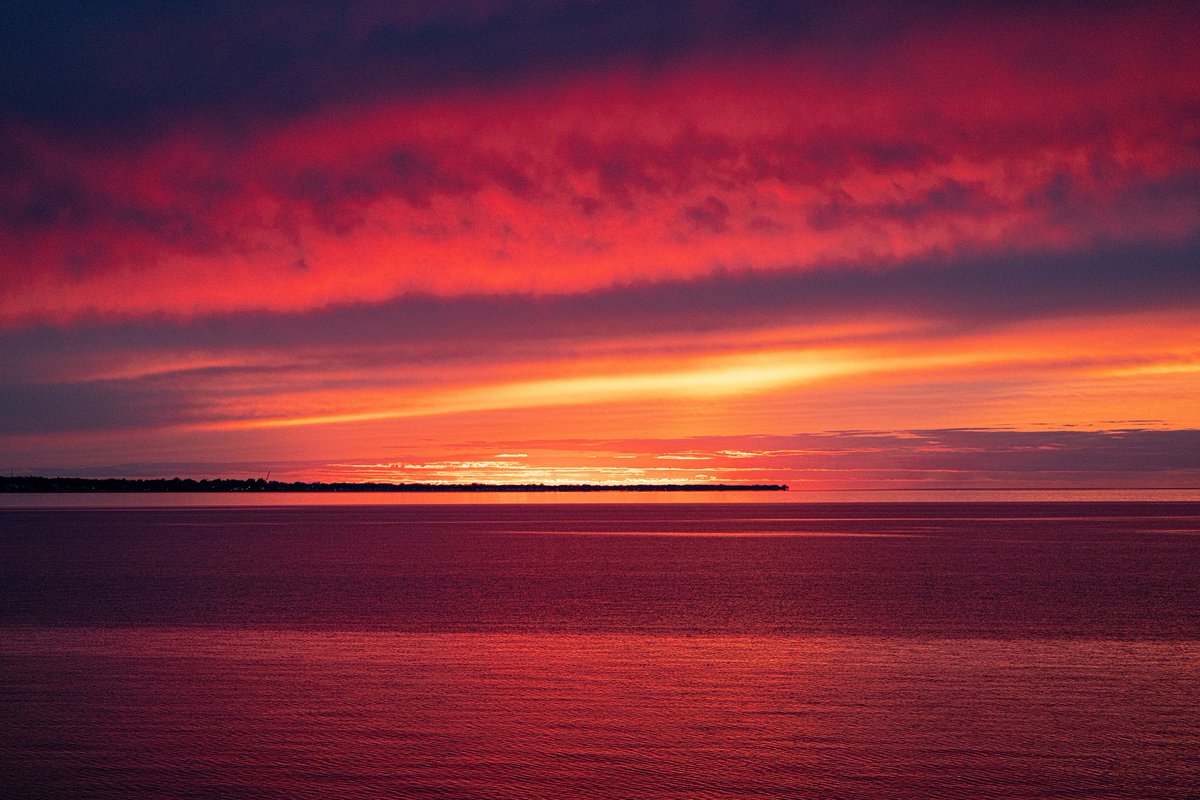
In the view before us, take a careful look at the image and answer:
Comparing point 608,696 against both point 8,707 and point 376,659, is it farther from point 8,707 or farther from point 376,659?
point 8,707

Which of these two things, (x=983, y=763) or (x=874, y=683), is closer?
(x=983, y=763)

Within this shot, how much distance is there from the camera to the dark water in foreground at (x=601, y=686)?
11.0 metres

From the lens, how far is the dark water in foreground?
1098cm

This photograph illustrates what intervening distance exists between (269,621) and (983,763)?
1555 centimetres

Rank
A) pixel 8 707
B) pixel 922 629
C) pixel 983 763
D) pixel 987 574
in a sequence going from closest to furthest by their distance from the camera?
1. pixel 983 763
2. pixel 8 707
3. pixel 922 629
4. pixel 987 574

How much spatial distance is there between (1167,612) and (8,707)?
22107mm

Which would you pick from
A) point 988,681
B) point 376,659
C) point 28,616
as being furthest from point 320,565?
point 988,681

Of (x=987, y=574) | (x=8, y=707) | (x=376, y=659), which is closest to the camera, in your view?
(x=8, y=707)

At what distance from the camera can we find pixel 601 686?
50.0 ft

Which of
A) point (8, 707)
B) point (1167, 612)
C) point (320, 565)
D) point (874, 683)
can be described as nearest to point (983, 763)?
point (874, 683)

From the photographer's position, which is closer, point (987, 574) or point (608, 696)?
point (608, 696)

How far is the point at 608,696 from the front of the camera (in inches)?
573

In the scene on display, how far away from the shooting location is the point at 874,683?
1551 centimetres

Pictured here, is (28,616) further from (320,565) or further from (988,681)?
(988,681)
